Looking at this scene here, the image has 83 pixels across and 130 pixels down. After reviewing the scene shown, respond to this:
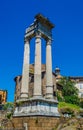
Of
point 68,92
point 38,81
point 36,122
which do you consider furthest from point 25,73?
point 68,92

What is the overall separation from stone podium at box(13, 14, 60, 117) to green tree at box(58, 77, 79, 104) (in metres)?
34.6

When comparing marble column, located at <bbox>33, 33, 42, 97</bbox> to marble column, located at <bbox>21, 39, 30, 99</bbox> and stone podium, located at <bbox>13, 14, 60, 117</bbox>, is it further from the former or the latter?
marble column, located at <bbox>21, 39, 30, 99</bbox>

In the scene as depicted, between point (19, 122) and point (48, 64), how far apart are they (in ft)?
19.9

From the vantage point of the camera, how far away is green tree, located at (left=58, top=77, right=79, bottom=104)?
55719 mm

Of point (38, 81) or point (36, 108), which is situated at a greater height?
point (38, 81)

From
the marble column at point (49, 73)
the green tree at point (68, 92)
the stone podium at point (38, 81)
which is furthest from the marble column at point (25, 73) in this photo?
the green tree at point (68, 92)

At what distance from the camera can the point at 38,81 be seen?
64.5 ft

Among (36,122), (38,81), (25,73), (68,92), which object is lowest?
(36,122)

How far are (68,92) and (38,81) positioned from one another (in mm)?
40780

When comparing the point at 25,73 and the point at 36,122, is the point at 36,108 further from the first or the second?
the point at 25,73

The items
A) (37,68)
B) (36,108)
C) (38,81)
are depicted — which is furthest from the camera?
(37,68)

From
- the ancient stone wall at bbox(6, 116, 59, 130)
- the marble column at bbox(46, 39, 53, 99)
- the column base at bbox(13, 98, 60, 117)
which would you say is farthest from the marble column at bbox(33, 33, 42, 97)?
the ancient stone wall at bbox(6, 116, 59, 130)

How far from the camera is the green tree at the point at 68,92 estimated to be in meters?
55.7

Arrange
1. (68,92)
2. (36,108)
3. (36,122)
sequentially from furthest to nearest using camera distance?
(68,92), (36,108), (36,122)
